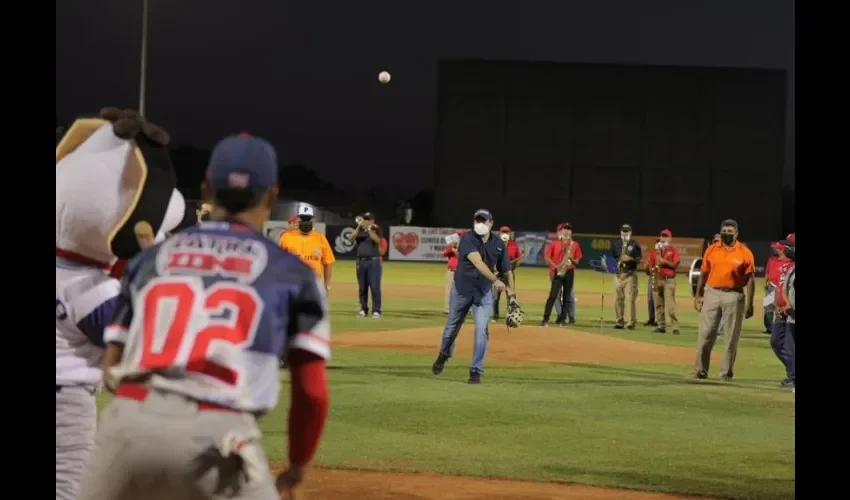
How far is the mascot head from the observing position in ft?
13.8

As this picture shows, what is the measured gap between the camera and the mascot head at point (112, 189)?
420cm

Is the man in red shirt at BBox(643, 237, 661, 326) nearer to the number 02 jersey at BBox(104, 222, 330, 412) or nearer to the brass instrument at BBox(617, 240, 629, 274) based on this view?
the brass instrument at BBox(617, 240, 629, 274)

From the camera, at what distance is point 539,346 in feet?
58.9

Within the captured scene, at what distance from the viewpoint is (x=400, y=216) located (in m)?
73.5

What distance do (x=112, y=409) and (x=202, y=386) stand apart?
31cm

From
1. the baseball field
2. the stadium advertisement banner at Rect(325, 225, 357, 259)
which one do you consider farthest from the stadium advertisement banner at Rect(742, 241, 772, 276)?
the baseball field

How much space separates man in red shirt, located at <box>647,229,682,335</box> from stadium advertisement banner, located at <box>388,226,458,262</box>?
97.2 feet

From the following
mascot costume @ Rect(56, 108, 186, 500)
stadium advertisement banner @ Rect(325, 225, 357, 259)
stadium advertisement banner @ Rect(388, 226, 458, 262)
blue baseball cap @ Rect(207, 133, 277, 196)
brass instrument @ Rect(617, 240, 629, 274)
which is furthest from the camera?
stadium advertisement banner @ Rect(388, 226, 458, 262)

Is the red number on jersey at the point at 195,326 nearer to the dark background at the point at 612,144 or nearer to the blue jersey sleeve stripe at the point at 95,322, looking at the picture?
the blue jersey sleeve stripe at the point at 95,322
